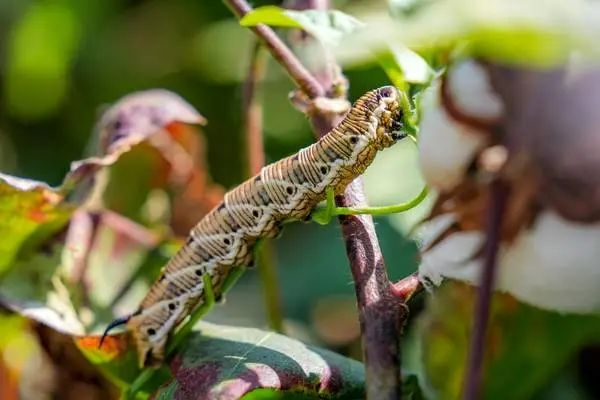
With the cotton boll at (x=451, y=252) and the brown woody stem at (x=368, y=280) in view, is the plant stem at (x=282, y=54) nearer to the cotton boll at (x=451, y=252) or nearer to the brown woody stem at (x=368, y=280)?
the brown woody stem at (x=368, y=280)

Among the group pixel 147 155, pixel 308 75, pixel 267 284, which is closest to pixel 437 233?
pixel 308 75

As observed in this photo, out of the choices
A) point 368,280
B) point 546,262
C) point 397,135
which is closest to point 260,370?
point 368,280

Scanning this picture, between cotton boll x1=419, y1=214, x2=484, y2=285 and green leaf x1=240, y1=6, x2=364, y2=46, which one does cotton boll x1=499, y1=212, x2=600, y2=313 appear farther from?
green leaf x1=240, y1=6, x2=364, y2=46

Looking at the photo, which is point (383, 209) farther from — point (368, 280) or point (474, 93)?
point (474, 93)

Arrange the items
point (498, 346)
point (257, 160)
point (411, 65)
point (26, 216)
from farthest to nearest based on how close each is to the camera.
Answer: point (257, 160)
point (26, 216)
point (498, 346)
point (411, 65)

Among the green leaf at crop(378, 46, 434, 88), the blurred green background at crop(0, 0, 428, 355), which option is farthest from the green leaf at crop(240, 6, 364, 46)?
the blurred green background at crop(0, 0, 428, 355)

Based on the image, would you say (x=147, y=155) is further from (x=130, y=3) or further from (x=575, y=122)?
(x=575, y=122)
